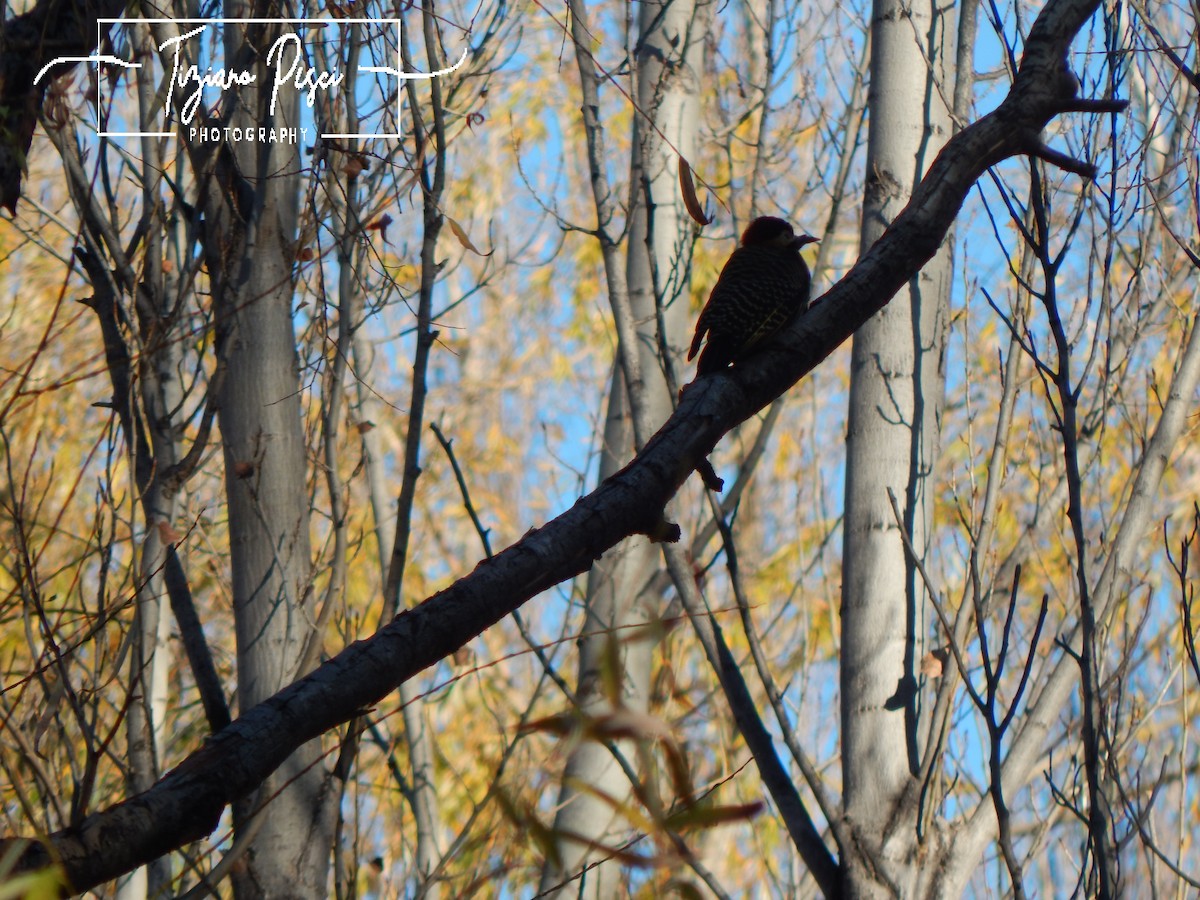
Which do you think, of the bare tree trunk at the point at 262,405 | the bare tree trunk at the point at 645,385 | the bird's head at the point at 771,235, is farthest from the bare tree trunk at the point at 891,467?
the bare tree trunk at the point at 262,405

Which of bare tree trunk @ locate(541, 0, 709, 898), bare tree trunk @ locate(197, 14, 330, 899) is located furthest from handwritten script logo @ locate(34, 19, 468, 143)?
bare tree trunk @ locate(541, 0, 709, 898)

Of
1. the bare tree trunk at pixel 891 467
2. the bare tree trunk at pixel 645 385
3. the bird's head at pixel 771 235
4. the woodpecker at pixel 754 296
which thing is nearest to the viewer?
the woodpecker at pixel 754 296

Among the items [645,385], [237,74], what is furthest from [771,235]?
[237,74]

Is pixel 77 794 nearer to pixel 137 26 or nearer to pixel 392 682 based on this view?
pixel 392 682

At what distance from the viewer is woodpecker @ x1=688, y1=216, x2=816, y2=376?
10.4ft

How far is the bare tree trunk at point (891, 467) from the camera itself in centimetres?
376

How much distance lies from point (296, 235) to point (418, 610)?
255 cm

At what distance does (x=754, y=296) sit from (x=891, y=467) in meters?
0.84

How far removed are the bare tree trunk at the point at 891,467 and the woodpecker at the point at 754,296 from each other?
1.03 ft

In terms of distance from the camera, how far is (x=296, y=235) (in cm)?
396

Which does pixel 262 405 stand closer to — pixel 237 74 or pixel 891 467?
pixel 237 74

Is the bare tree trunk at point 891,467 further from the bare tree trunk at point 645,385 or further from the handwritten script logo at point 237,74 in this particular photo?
the handwritten script logo at point 237,74

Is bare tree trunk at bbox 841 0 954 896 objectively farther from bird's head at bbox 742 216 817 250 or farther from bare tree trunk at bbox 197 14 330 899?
bare tree trunk at bbox 197 14 330 899

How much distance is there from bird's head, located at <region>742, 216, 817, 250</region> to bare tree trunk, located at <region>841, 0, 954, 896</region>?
310 mm
